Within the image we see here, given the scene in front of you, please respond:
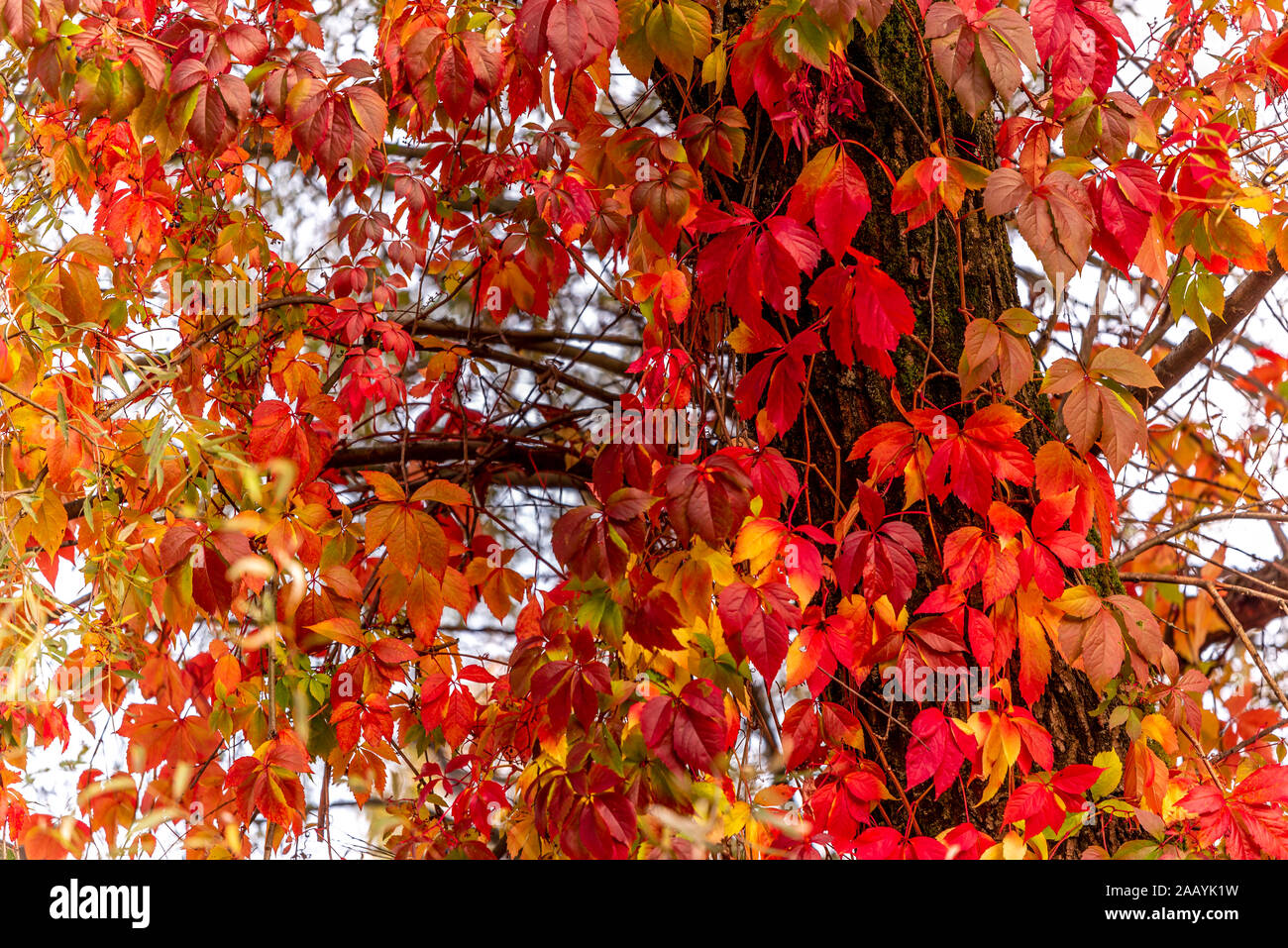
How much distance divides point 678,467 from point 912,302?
472 millimetres

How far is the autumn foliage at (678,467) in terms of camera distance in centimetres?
109

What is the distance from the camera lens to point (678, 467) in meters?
1.06

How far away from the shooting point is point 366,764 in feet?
4.82

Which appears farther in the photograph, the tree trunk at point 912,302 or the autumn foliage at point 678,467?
the tree trunk at point 912,302

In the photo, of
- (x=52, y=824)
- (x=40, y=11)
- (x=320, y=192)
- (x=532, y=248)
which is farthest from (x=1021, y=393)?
(x=320, y=192)

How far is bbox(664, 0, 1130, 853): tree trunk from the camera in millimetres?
1271

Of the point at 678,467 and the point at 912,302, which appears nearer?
the point at 678,467

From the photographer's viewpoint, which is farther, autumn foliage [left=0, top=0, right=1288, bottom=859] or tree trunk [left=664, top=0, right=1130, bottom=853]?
tree trunk [left=664, top=0, right=1130, bottom=853]

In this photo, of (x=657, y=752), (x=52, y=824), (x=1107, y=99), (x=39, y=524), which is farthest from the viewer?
(x=52, y=824)

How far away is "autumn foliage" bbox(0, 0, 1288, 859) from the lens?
1.09 metres

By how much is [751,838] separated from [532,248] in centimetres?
86

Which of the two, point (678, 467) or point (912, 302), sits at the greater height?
point (912, 302)

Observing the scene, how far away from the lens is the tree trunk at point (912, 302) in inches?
50.1

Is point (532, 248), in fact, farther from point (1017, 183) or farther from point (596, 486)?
point (1017, 183)
